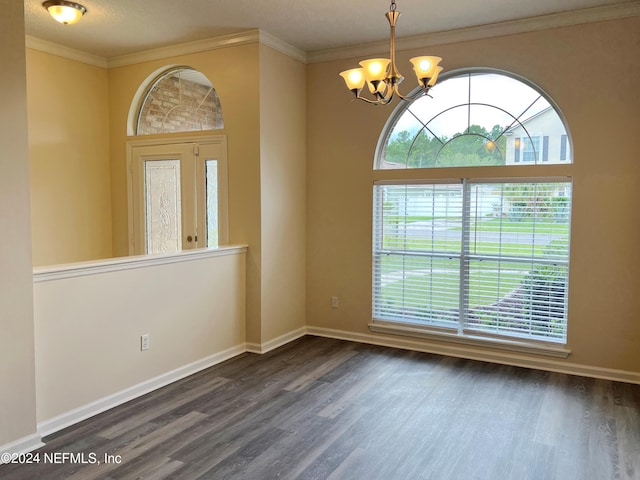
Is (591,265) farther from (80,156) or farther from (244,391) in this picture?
(80,156)

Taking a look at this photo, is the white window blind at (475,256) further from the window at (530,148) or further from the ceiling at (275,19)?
the ceiling at (275,19)

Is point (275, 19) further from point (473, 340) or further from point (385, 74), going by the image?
point (473, 340)

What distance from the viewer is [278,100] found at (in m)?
4.85

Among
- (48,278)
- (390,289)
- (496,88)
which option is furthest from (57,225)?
(496,88)

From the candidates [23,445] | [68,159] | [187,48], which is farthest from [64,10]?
[23,445]

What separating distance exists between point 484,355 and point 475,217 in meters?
1.24

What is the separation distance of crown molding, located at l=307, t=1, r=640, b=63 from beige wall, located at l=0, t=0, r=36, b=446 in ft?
9.58

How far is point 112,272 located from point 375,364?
2.32m

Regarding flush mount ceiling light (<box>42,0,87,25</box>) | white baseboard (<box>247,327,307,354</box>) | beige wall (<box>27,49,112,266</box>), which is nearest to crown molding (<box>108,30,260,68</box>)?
beige wall (<box>27,49,112,266</box>)

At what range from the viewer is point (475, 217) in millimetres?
4543

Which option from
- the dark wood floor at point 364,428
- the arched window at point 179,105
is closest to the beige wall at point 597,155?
the dark wood floor at point 364,428

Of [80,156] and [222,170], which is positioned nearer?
[222,170]

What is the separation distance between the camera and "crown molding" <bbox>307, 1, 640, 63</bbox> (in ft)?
12.9

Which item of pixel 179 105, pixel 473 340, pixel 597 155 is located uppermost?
pixel 179 105
